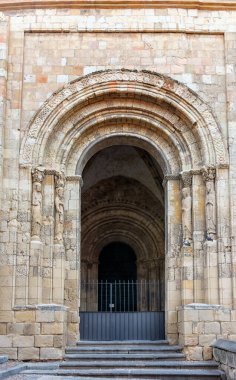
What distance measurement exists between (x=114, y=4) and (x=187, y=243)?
557cm

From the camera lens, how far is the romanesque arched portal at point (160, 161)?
1166 centimetres

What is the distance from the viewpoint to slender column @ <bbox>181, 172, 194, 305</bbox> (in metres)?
11.7

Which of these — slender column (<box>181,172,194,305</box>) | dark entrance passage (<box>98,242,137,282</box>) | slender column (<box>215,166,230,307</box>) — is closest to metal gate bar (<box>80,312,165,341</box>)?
slender column (<box>181,172,194,305</box>)

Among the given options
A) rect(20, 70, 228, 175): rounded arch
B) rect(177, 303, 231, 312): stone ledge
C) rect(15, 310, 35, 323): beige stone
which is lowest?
rect(15, 310, 35, 323): beige stone

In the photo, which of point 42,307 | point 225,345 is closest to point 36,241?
point 42,307

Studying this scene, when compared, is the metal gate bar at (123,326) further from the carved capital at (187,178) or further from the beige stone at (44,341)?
the carved capital at (187,178)

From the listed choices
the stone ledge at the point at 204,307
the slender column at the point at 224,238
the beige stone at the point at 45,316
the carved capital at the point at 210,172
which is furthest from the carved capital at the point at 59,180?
the stone ledge at the point at 204,307

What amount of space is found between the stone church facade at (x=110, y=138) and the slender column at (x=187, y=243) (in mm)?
22

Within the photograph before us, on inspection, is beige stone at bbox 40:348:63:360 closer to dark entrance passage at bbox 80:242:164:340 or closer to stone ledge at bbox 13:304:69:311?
stone ledge at bbox 13:304:69:311

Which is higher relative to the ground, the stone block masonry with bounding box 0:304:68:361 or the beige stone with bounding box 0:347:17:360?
the stone block masonry with bounding box 0:304:68:361

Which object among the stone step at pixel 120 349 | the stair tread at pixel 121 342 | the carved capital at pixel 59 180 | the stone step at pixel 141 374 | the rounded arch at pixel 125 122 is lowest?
the stone step at pixel 141 374

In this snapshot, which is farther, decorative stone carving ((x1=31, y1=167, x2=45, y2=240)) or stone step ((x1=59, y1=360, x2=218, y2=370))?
decorative stone carving ((x1=31, y1=167, x2=45, y2=240))

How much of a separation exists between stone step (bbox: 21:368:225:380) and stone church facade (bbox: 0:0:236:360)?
4.15ft

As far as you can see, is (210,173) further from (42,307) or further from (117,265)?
(117,265)
